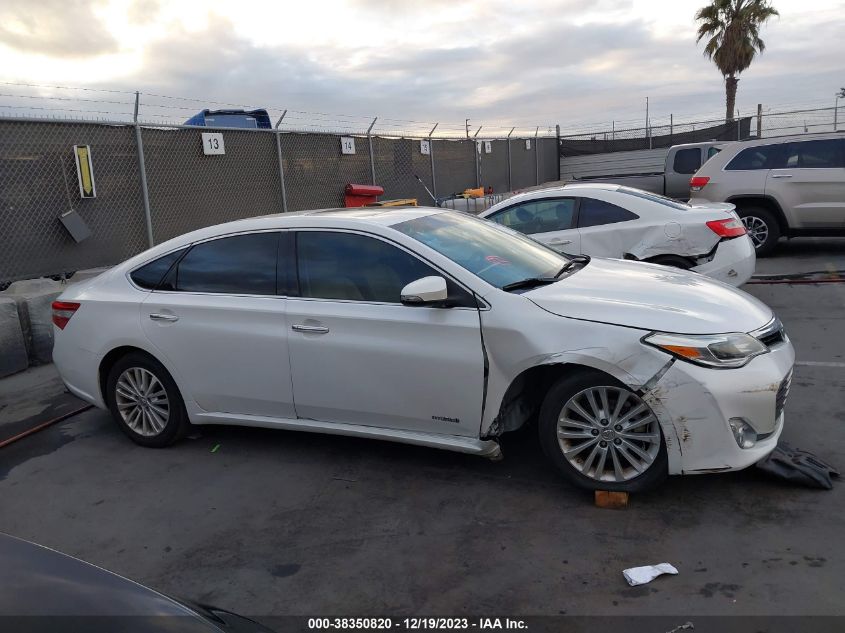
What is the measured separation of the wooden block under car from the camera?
380 centimetres

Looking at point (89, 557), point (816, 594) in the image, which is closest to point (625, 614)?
point (816, 594)

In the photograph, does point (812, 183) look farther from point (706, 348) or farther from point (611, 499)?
point (611, 499)

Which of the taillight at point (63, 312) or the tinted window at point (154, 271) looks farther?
the taillight at point (63, 312)

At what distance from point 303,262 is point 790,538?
3.10 metres

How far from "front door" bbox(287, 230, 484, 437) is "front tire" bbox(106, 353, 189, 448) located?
1.06 meters

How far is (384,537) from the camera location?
369 cm

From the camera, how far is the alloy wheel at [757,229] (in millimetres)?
11133

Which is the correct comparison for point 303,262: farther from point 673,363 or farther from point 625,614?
point 625,614

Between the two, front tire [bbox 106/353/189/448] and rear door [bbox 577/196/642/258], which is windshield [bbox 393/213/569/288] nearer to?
front tire [bbox 106/353/189/448]

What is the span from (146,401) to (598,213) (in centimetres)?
514

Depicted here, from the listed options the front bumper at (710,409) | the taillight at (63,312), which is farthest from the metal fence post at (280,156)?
the front bumper at (710,409)

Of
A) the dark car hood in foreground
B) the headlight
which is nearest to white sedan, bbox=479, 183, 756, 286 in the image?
the headlight

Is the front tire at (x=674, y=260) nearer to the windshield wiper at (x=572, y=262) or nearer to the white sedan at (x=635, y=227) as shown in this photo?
the white sedan at (x=635, y=227)

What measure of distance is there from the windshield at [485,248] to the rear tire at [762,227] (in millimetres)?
7385
